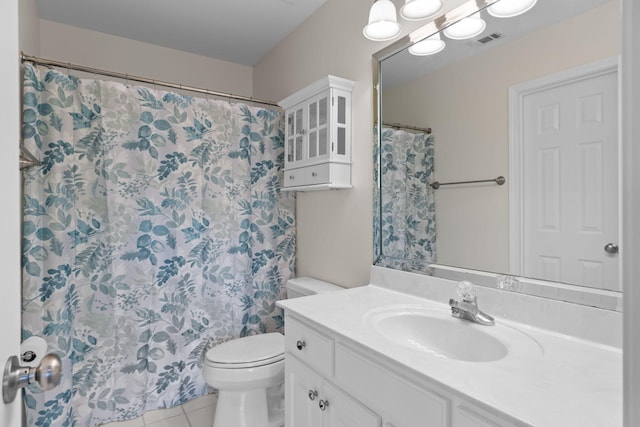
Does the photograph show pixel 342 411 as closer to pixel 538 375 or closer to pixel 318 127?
pixel 538 375

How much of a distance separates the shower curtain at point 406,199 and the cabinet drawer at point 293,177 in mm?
510

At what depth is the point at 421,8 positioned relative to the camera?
1.35m

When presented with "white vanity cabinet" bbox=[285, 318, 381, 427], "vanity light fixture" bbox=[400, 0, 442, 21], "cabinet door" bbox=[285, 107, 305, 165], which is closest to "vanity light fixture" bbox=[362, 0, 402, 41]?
"vanity light fixture" bbox=[400, 0, 442, 21]

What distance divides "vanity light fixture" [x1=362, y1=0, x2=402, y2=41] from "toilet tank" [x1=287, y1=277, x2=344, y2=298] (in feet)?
4.28

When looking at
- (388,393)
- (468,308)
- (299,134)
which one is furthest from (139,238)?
(468,308)

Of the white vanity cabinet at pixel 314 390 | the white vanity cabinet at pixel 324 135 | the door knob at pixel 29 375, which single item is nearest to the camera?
the door knob at pixel 29 375

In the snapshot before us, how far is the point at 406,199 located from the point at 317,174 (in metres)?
0.53

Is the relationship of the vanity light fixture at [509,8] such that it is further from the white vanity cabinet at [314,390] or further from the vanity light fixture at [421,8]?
the white vanity cabinet at [314,390]

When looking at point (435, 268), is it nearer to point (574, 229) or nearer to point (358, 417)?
point (574, 229)

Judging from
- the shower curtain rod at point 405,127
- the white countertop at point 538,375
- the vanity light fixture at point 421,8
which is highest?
the vanity light fixture at point 421,8

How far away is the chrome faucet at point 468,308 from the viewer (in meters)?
1.15

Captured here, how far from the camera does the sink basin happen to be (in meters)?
1.04

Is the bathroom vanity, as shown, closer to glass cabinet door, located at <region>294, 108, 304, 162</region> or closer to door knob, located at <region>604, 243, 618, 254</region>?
door knob, located at <region>604, 243, 618, 254</region>
